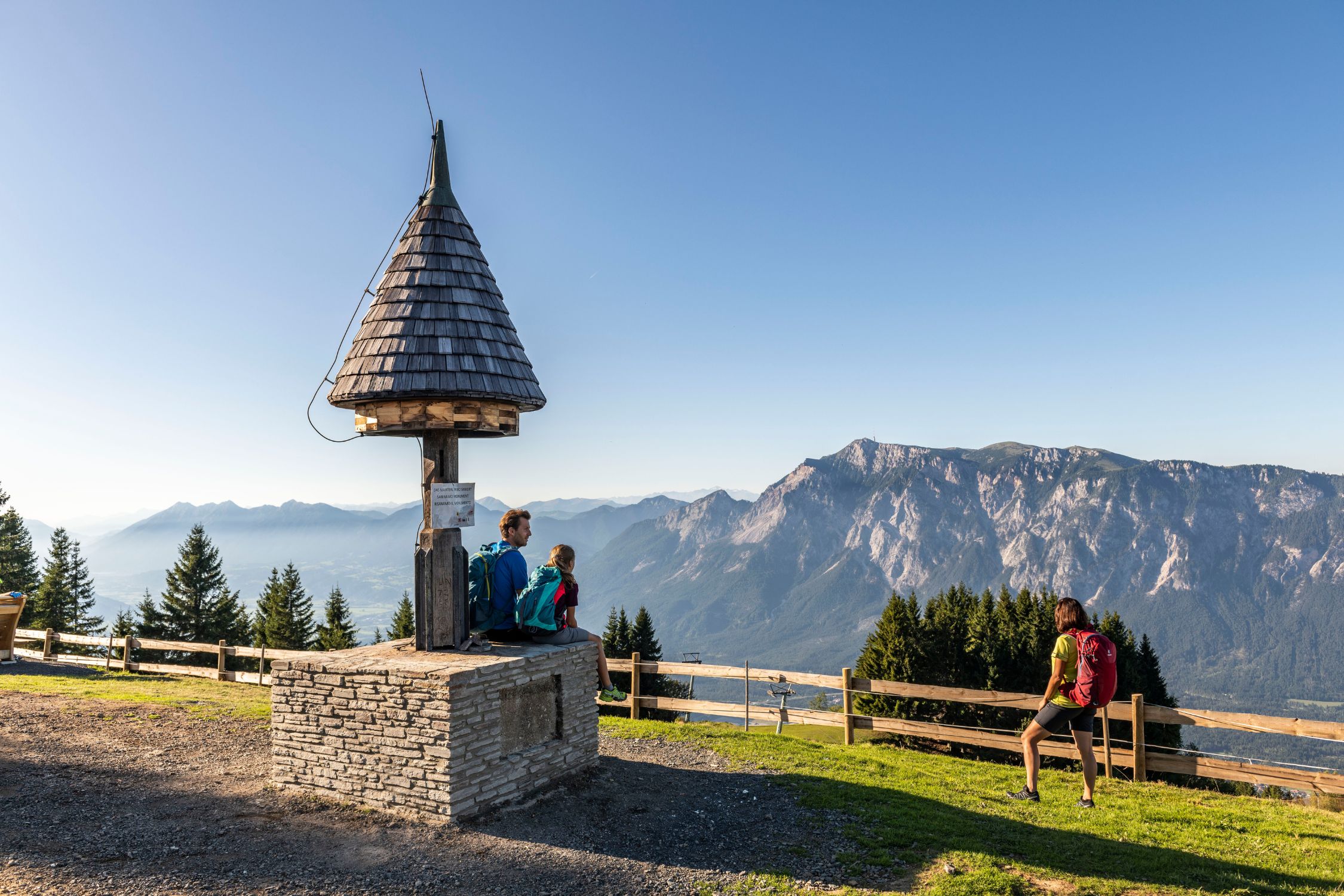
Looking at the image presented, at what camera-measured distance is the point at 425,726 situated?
25.7 feet

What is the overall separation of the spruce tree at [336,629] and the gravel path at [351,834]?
3126 cm

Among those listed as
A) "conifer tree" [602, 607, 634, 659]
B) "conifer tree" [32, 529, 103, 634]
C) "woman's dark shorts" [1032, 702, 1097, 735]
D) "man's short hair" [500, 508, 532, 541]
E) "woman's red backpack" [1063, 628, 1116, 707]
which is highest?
"man's short hair" [500, 508, 532, 541]

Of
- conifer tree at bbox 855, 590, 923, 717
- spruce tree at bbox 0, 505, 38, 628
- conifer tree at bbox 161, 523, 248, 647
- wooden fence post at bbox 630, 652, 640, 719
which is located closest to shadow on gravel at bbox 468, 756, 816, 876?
wooden fence post at bbox 630, 652, 640, 719

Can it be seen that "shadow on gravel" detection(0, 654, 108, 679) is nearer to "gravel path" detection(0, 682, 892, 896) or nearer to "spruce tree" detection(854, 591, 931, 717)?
"gravel path" detection(0, 682, 892, 896)

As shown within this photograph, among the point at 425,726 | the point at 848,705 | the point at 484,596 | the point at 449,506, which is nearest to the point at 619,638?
the point at 848,705

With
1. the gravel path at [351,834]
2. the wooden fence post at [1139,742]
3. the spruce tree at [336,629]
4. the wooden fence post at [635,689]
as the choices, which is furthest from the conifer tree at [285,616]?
the wooden fence post at [1139,742]

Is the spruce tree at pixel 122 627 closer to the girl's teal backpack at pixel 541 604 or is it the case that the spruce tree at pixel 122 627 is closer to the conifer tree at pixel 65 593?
the conifer tree at pixel 65 593

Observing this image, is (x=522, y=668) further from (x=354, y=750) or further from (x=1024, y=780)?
(x=1024, y=780)

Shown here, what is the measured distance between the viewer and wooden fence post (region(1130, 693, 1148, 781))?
10.2 m

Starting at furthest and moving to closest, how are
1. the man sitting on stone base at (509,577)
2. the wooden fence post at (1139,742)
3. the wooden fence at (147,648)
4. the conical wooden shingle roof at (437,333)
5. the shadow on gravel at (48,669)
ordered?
the shadow on gravel at (48,669), the wooden fence at (147,648), the wooden fence post at (1139,742), the man sitting on stone base at (509,577), the conical wooden shingle roof at (437,333)

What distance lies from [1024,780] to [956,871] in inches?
178

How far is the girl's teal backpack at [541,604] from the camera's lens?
9.62 metres

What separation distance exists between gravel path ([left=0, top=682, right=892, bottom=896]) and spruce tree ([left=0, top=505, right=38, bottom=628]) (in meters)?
40.5

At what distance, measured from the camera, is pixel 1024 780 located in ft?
35.2
